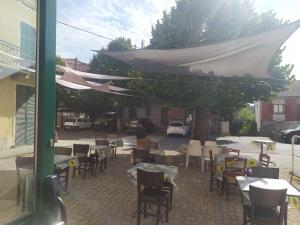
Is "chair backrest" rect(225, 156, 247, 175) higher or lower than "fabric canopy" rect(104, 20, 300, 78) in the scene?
lower

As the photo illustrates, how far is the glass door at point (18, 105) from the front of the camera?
4.75 ft

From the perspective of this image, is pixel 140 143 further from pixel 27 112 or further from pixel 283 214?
pixel 27 112

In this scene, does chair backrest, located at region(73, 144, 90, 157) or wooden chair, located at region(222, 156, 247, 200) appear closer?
wooden chair, located at region(222, 156, 247, 200)

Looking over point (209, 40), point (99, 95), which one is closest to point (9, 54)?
point (209, 40)

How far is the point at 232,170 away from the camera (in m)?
7.50

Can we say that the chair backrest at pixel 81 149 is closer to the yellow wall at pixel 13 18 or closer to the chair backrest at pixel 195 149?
the chair backrest at pixel 195 149

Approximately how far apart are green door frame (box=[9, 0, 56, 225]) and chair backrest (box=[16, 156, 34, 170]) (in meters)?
0.03

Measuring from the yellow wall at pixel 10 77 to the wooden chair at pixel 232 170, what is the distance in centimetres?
630

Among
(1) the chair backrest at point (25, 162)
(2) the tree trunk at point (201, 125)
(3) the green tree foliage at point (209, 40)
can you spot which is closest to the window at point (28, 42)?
(1) the chair backrest at point (25, 162)

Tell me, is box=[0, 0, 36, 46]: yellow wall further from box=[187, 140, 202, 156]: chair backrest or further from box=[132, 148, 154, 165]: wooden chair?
box=[187, 140, 202, 156]: chair backrest

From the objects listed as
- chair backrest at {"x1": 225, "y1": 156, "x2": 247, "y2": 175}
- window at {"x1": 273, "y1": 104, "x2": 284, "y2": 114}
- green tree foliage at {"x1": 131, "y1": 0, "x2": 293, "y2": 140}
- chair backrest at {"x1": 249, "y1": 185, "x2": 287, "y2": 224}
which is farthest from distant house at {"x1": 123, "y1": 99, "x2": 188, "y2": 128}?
chair backrest at {"x1": 249, "y1": 185, "x2": 287, "y2": 224}

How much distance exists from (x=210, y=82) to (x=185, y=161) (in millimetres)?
2936

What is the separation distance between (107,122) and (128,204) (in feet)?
67.6

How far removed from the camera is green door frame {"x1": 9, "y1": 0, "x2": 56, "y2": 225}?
5.10 ft
